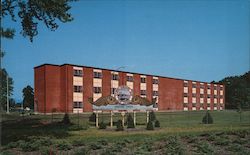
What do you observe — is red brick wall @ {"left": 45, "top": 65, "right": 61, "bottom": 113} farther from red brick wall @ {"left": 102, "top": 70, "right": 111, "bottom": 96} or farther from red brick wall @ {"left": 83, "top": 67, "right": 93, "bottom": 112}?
red brick wall @ {"left": 102, "top": 70, "right": 111, "bottom": 96}

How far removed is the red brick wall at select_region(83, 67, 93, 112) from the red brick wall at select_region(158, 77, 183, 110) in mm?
22256

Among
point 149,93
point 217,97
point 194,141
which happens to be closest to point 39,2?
point 194,141

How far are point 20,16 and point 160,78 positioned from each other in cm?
5816

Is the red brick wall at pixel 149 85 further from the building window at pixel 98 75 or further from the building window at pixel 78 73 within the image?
the building window at pixel 78 73

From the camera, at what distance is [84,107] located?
180ft

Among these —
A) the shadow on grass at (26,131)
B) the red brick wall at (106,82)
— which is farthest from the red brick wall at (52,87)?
the shadow on grass at (26,131)

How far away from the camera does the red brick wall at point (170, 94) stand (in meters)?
73.6

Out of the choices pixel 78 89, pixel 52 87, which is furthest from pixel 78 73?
pixel 52 87

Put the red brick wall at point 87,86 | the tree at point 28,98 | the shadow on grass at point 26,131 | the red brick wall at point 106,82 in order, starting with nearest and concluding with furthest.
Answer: the shadow on grass at point 26,131 < the red brick wall at point 87,86 < the red brick wall at point 106,82 < the tree at point 28,98

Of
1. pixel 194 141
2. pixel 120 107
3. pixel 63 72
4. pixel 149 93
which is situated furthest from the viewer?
pixel 149 93

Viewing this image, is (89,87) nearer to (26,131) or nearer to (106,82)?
(106,82)

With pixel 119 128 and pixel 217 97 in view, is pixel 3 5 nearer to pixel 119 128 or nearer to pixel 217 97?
pixel 119 128

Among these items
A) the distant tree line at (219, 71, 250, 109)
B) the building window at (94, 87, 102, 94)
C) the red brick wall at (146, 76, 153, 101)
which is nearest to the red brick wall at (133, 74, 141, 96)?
the red brick wall at (146, 76, 153, 101)

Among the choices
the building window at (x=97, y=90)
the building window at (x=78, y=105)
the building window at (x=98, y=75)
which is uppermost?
the building window at (x=98, y=75)
